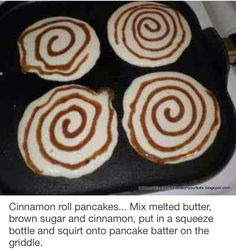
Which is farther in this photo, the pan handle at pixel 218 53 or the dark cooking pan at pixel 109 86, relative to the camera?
the pan handle at pixel 218 53

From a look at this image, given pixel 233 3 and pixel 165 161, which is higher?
pixel 233 3

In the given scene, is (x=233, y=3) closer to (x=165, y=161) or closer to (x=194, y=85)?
(x=194, y=85)

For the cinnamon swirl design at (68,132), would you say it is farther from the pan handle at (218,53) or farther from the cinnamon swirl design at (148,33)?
the pan handle at (218,53)

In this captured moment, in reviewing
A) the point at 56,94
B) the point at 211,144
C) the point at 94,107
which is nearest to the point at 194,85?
the point at 211,144

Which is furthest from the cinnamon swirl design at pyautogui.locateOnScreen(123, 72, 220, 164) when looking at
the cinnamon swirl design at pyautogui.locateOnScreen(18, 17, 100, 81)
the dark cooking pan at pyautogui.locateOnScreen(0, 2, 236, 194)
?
the cinnamon swirl design at pyautogui.locateOnScreen(18, 17, 100, 81)

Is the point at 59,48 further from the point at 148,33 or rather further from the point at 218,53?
the point at 218,53

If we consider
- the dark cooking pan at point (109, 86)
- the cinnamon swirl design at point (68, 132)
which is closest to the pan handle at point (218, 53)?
the dark cooking pan at point (109, 86)
